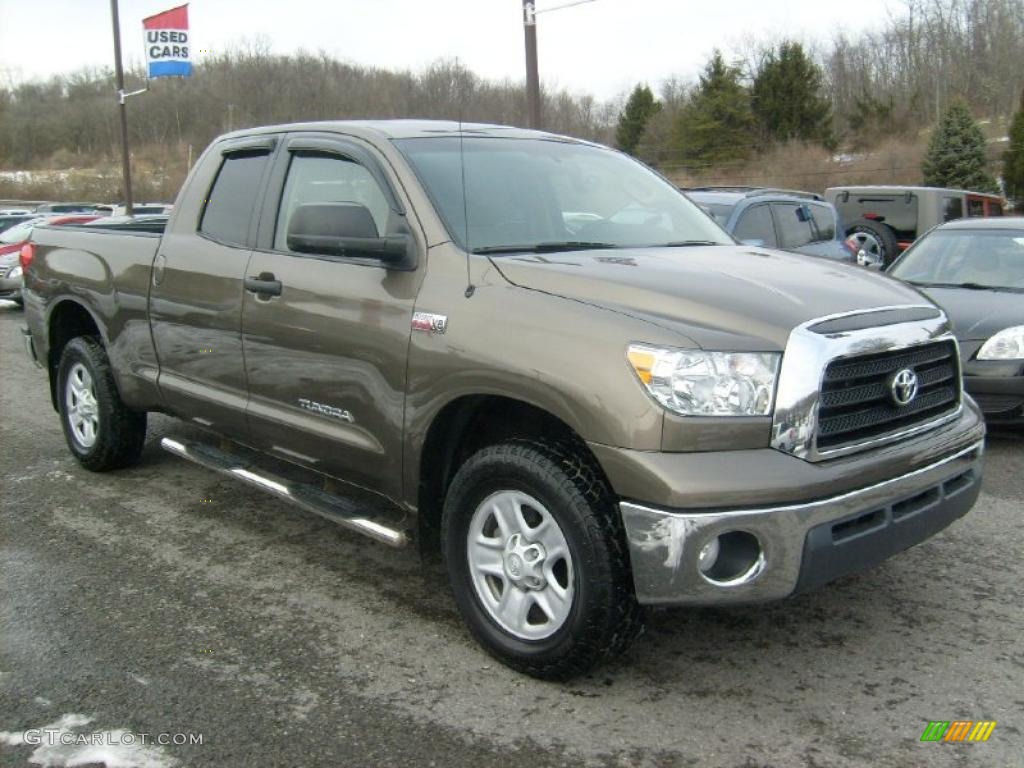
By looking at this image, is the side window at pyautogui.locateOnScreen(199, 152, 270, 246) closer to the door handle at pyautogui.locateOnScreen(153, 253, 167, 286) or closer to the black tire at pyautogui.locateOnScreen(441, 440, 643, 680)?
the door handle at pyautogui.locateOnScreen(153, 253, 167, 286)

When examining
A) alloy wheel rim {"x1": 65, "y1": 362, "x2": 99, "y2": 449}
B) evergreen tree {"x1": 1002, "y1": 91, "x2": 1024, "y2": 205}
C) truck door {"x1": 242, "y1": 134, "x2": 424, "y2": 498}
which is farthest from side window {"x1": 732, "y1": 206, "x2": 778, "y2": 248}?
evergreen tree {"x1": 1002, "y1": 91, "x2": 1024, "y2": 205}

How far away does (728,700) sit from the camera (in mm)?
3184

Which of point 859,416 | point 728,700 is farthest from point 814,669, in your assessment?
point 859,416

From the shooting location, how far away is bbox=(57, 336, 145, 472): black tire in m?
5.55

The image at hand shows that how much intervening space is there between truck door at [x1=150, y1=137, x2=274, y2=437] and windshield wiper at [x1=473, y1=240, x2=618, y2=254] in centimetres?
132

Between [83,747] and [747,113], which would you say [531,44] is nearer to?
[83,747]

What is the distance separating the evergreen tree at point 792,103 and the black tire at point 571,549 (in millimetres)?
41460

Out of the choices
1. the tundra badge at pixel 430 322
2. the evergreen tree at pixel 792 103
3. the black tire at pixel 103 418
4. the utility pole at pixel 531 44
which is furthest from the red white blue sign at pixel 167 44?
the evergreen tree at pixel 792 103

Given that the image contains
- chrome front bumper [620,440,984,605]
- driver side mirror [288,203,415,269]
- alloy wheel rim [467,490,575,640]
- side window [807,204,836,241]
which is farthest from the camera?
side window [807,204,836,241]

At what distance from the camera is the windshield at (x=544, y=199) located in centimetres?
382

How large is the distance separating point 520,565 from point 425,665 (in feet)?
1.74

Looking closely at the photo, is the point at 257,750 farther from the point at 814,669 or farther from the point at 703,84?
the point at 703,84

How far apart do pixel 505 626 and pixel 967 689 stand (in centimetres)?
152

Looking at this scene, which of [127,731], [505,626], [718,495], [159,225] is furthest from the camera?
[159,225]
